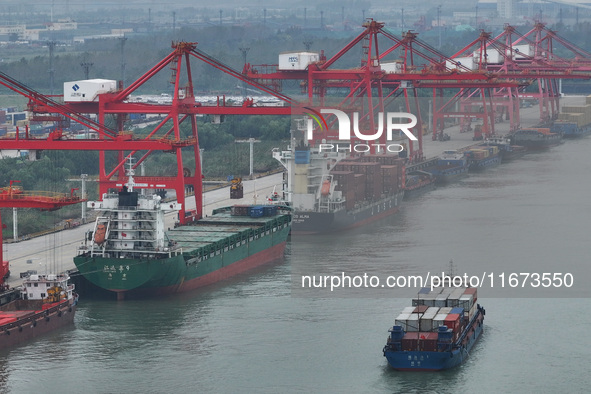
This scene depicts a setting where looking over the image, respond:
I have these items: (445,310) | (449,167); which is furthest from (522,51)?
(445,310)

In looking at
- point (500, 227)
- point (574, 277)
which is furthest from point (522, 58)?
point (574, 277)

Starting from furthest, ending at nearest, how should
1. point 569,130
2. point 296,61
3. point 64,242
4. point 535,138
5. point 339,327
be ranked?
point 569,130 → point 535,138 → point 296,61 → point 64,242 → point 339,327

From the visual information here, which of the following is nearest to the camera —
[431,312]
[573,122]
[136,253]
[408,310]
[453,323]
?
[453,323]

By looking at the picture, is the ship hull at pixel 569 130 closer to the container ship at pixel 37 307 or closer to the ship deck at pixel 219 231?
the ship deck at pixel 219 231

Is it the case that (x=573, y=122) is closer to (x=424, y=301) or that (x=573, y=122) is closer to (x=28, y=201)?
(x=424, y=301)

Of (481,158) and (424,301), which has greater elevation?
(481,158)

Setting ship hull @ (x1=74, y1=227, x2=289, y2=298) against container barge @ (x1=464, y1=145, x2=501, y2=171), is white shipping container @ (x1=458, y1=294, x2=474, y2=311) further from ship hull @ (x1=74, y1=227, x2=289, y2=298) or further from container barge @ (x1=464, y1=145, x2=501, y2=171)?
container barge @ (x1=464, y1=145, x2=501, y2=171)

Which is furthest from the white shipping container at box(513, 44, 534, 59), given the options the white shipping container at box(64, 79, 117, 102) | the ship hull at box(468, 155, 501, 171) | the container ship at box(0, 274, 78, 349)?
the container ship at box(0, 274, 78, 349)
